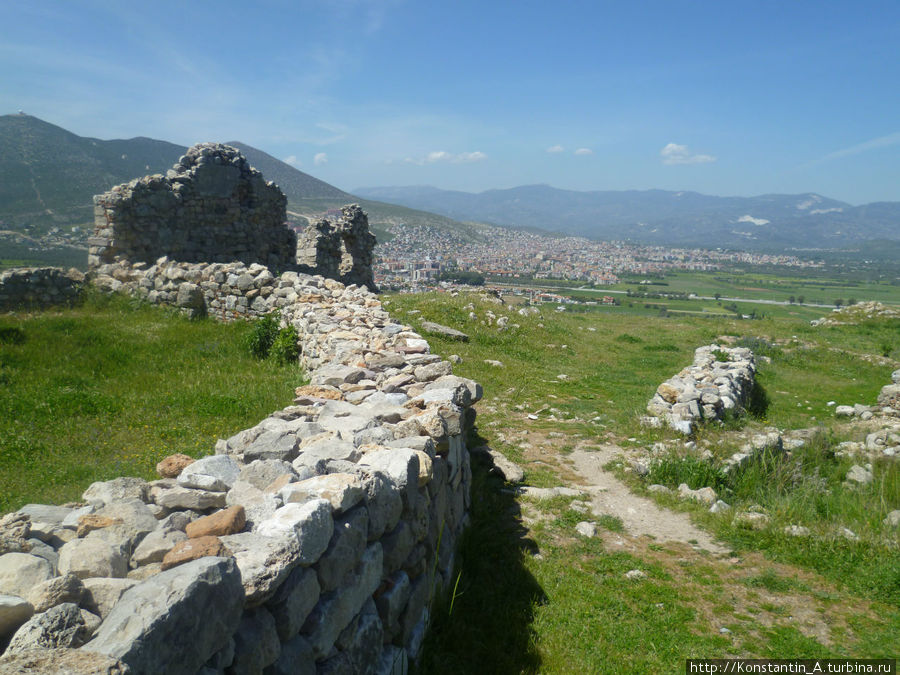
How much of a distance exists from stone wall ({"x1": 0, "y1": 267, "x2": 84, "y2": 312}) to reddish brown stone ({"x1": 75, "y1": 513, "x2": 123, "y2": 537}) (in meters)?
12.4

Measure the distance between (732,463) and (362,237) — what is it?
16518 mm

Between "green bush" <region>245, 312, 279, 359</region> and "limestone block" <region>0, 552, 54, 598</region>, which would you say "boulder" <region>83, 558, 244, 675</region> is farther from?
"green bush" <region>245, 312, 279, 359</region>

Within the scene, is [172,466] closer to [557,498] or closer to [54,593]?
[54,593]

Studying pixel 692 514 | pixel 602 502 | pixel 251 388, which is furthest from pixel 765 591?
pixel 251 388

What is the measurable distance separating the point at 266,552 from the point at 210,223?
1664cm

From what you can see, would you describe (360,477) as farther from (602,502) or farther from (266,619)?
(602,502)

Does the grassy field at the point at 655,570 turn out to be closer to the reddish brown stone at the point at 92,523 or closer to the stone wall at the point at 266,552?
the stone wall at the point at 266,552

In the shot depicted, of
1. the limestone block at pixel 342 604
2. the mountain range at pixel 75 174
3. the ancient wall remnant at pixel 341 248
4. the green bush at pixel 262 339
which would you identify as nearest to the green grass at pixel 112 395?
the green bush at pixel 262 339

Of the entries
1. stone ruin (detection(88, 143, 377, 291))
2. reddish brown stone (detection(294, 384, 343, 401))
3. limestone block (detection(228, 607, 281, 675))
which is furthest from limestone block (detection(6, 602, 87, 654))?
stone ruin (detection(88, 143, 377, 291))

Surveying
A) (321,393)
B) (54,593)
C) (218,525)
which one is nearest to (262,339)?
(321,393)

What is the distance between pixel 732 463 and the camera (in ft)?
24.7

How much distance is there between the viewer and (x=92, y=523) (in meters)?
2.85

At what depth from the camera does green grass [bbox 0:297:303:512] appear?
550 centimetres

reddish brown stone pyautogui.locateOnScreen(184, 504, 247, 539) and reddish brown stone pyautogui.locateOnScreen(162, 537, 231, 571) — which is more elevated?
reddish brown stone pyautogui.locateOnScreen(162, 537, 231, 571)
